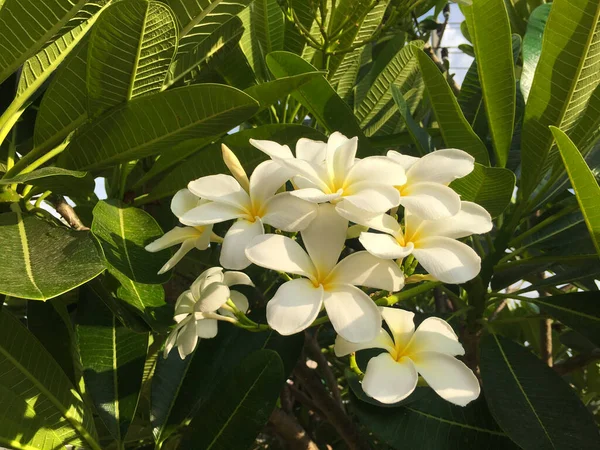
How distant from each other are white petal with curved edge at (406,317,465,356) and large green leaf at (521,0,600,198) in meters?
0.42

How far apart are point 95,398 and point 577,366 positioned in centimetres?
95

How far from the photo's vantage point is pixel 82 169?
851 millimetres

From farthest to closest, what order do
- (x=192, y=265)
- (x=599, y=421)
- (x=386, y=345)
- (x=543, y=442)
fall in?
(x=599, y=421), (x=192, y=265), (x=543, y=442), (x=386, y=345)

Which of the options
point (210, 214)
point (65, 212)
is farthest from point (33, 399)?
point (210, 214)

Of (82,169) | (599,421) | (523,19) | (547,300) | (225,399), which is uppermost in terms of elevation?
(523,19)

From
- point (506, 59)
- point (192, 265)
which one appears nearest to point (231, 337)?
point (192, 265)

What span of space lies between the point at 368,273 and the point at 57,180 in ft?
1.47

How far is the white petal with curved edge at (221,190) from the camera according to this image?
0.61 meters

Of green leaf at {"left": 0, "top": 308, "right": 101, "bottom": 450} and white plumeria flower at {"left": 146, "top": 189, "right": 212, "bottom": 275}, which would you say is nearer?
white plumeria flower at {"left": 146, "top": 189, "right": 212, "bottom": 275}

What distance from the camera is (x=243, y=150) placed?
868 millimetres

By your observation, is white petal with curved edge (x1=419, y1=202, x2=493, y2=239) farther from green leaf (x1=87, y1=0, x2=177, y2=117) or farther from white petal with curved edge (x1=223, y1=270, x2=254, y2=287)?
green leaf (x1=87, y1=0, x2=177, y2=117)

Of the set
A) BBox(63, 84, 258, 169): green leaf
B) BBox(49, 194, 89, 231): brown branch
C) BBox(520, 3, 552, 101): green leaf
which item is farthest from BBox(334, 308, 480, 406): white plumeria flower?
BBox(520, 3, 552, 101): green leaf

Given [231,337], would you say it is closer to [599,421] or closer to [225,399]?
[225,399]

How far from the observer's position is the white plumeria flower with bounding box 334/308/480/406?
0.52m
